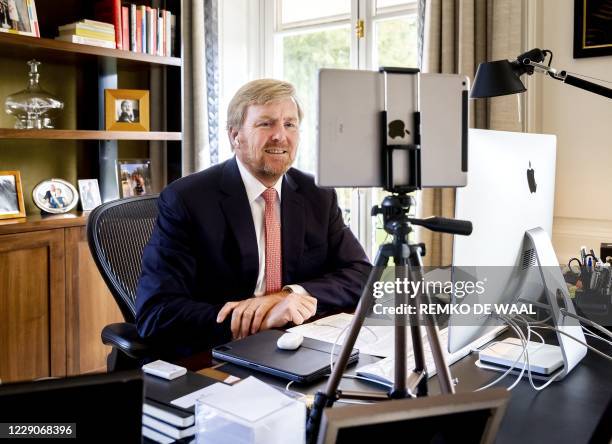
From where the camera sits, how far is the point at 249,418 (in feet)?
2.73

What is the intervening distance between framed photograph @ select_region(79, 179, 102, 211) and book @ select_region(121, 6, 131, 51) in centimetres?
69

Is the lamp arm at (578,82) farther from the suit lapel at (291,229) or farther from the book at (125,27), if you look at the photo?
the book at (125,27)

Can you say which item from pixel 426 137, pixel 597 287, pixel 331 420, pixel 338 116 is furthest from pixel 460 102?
pixel 597 287

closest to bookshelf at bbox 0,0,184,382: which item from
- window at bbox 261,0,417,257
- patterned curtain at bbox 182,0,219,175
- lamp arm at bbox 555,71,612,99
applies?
patterned curtain at bbox 182,0,219,175

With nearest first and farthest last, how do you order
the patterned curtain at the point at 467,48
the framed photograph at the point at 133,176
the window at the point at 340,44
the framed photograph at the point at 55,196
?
the patterned curtain at the point at 467,48
the framed photograph at the point at 55,196
the framed photograph at the point at 133,176
the window at the point at 340,44

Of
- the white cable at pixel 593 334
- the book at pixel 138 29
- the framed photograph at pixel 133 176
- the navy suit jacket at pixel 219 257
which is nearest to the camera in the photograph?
the white cable at pixel 593 334

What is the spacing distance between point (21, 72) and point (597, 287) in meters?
2.70

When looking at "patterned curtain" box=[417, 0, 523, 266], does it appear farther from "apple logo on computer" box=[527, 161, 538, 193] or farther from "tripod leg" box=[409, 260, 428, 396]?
"tripod leg" box=[409, 260, 428, 396]

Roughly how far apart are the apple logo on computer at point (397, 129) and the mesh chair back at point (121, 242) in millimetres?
1189

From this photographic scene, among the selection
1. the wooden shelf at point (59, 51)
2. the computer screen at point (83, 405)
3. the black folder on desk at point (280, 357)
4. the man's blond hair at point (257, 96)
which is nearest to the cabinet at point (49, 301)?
the wooden shelf at point (59, 51)

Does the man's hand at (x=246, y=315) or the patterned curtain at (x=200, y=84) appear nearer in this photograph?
the man's hand at (x=246, y=315)

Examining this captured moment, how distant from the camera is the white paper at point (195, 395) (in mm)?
1011

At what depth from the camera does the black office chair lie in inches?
68.7

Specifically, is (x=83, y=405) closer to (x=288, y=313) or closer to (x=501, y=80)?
(x=288, y=313)
